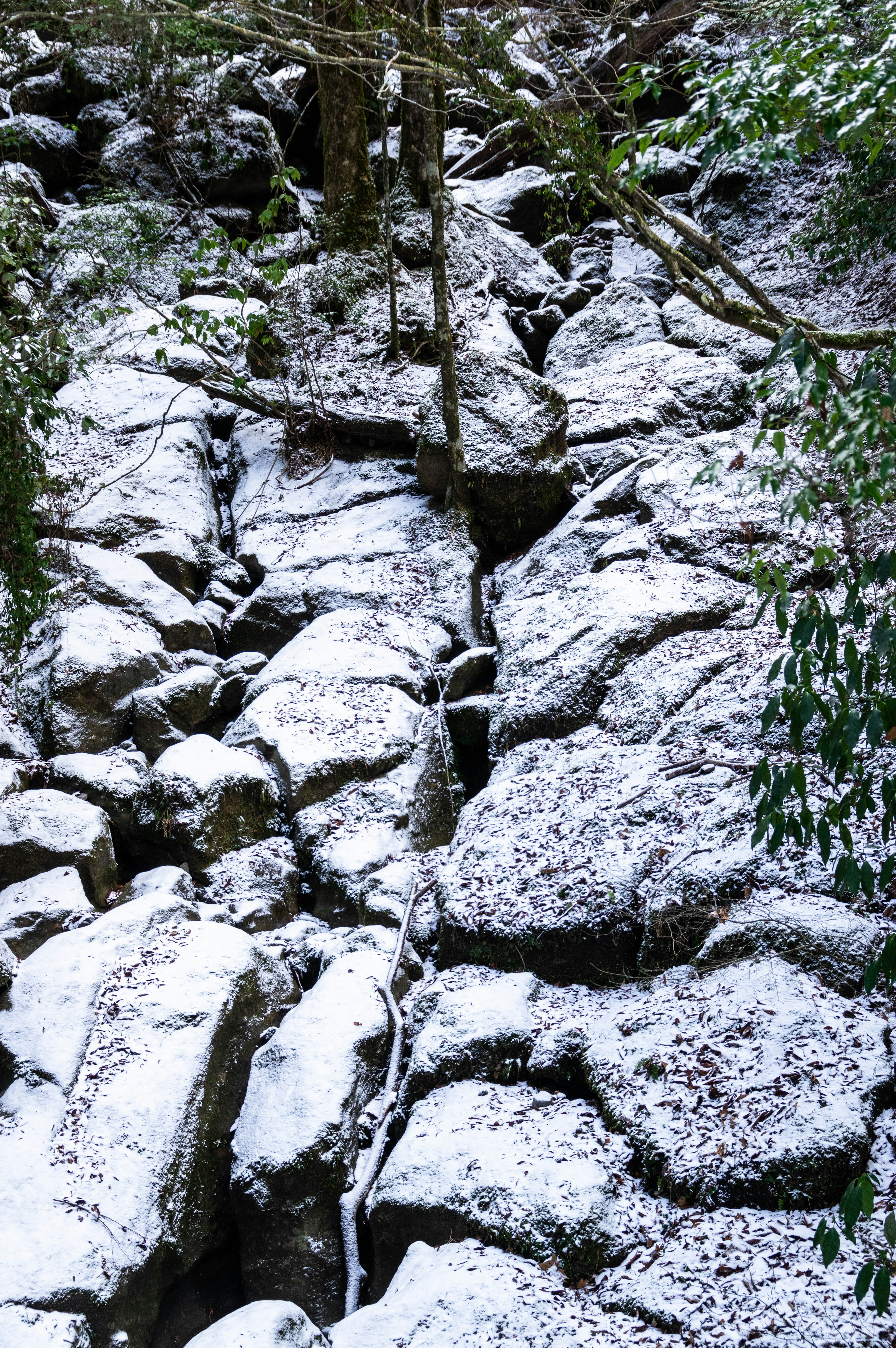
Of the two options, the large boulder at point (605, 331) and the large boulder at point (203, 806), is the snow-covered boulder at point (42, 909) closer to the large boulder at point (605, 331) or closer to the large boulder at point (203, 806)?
the large boulder at point (203, 806)

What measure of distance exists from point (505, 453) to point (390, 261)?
4.11 metres

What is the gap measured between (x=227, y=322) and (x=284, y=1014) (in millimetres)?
7499

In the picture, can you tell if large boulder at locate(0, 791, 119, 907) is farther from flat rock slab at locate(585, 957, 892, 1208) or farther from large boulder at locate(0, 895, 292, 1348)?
flat rock slab at locate(585, 957, 892, 1208)

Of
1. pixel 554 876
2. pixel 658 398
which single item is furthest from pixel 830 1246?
pixel 658 398

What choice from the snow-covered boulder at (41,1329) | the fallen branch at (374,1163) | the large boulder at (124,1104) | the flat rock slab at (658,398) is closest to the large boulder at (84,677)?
the large boulder at (124,1104)

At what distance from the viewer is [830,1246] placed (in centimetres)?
261

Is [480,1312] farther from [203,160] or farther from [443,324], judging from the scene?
[203,160]

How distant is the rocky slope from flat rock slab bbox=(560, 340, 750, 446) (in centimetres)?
7

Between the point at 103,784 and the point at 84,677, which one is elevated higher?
the point at 84,677

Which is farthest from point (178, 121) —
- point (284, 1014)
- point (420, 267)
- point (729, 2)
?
point (284, 1014)

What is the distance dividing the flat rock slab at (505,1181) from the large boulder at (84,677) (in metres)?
4.71

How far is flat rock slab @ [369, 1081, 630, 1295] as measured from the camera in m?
4.27

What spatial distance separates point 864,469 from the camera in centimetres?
241

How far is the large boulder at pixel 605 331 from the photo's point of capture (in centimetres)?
1345
